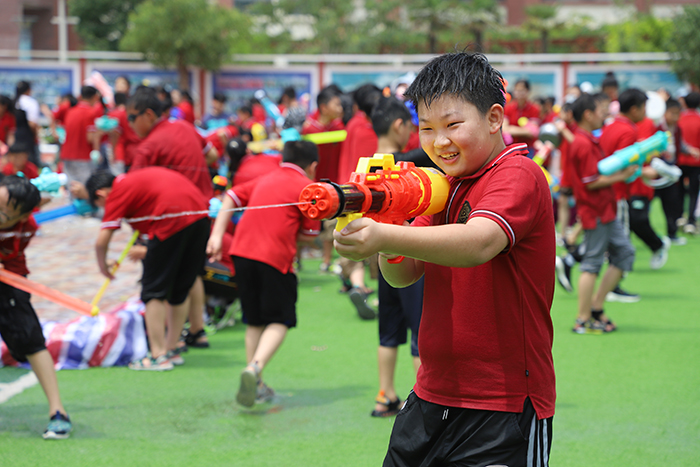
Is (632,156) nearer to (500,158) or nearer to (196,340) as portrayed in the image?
(196,340)

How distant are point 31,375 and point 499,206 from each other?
171 inches

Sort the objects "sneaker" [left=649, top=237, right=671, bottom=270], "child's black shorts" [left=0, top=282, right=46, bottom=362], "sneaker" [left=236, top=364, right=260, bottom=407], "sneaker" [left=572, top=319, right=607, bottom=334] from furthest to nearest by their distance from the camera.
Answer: "sneaker" [left=649, top=237, right=671, bottom=270], "sneaker" [left=572, top=319, right=607, bottom=334], "sneaker" [left=236, top=364, right=260, bottom=407], "child's black shorts" [left=0, top=282, right=46, bottom=362]

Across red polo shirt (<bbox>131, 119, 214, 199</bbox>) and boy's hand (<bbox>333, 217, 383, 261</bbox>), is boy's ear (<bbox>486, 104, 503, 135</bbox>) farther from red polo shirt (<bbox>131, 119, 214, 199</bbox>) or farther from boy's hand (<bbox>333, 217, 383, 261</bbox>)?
red polo shirt (<bbox>131, 119, 214, 199</bbox>)

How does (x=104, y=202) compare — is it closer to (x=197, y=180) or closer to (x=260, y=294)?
(x=197, y=180)

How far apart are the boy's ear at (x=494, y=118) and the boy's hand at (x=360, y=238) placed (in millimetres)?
571

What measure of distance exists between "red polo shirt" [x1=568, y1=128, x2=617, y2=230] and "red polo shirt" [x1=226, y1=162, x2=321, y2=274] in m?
2.74

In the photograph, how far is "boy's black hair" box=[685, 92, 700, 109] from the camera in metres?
11.0

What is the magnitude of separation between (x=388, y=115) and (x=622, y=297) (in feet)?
14.0

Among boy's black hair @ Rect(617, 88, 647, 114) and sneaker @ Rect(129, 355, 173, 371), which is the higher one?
boy's black hair @ Rect(617, 88, 647, 114)

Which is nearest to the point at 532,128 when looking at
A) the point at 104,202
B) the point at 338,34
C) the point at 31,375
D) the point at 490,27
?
the point at 104,202

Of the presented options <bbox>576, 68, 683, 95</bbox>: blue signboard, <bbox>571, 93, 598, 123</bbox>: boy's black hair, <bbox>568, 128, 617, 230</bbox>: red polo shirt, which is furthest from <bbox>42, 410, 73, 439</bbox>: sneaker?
<bbox>576, 68, 683, 95</bbox>: blue signboard

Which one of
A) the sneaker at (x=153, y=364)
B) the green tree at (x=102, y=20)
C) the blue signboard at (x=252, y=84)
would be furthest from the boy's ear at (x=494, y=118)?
the green tree at (x=102, y=20)

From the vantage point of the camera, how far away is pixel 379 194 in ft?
5.91

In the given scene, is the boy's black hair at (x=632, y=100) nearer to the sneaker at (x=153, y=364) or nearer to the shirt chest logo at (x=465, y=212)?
the sneaker at (x=153, y=364)
